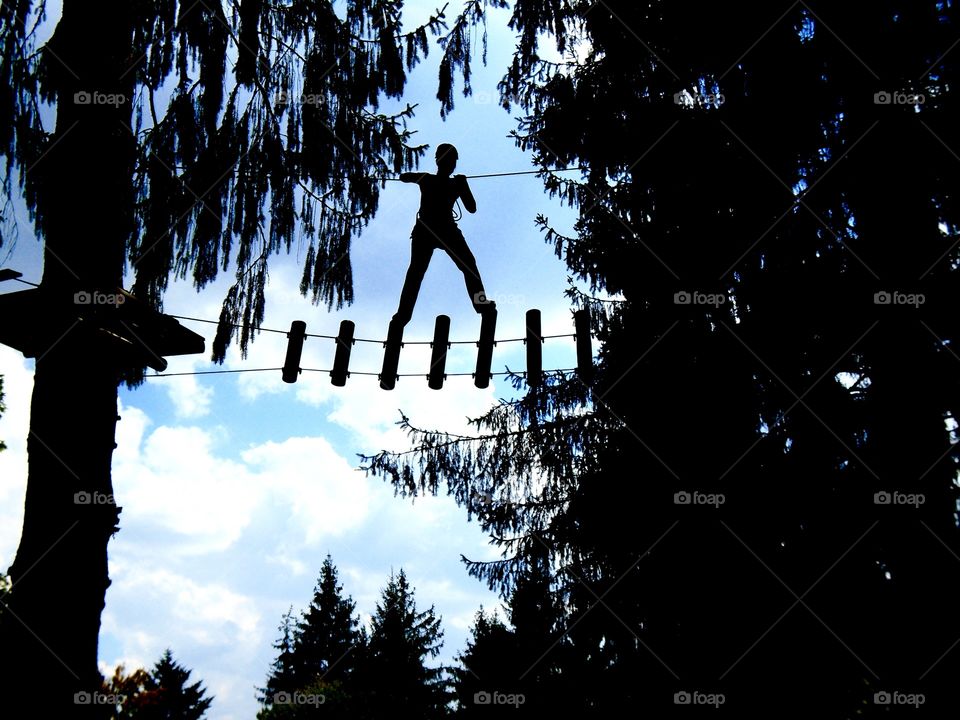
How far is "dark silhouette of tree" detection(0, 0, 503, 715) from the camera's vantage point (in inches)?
168

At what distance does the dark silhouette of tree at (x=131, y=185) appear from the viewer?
168 inches

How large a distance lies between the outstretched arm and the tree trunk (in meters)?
2.79

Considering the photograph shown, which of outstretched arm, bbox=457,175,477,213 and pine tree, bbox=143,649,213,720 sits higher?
outstretched arm, bbox=457,175,477,213

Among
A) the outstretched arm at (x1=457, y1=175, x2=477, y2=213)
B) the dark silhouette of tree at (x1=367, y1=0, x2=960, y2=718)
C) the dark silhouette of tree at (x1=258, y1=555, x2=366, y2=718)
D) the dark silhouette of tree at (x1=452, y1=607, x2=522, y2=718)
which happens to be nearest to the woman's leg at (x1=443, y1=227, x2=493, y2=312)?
the outstretched arm at (x1=457, y1=175, x2=477, y2=213)

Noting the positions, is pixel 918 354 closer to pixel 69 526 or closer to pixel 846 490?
pixel 846 490

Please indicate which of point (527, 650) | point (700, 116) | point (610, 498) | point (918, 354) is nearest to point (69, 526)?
point (610, 498)

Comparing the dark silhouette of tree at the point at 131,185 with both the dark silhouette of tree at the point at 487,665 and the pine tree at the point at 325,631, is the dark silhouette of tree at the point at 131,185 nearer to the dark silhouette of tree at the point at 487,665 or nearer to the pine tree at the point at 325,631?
the dark silhouette of tree at the point at 487,665

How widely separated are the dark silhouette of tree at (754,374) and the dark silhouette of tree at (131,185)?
3.04 meters

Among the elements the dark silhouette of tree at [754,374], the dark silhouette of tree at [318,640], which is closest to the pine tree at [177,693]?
the dark silhouette of tree at [318,640]

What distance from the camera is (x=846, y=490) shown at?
284 inches

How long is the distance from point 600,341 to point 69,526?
268 inches

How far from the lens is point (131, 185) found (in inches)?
221

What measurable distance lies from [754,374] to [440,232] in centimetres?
396

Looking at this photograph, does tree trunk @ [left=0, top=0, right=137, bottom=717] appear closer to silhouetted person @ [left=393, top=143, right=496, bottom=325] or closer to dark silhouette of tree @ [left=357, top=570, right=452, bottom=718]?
silhouetted person @ [left=393, top=143, right=496, bottom=325]
